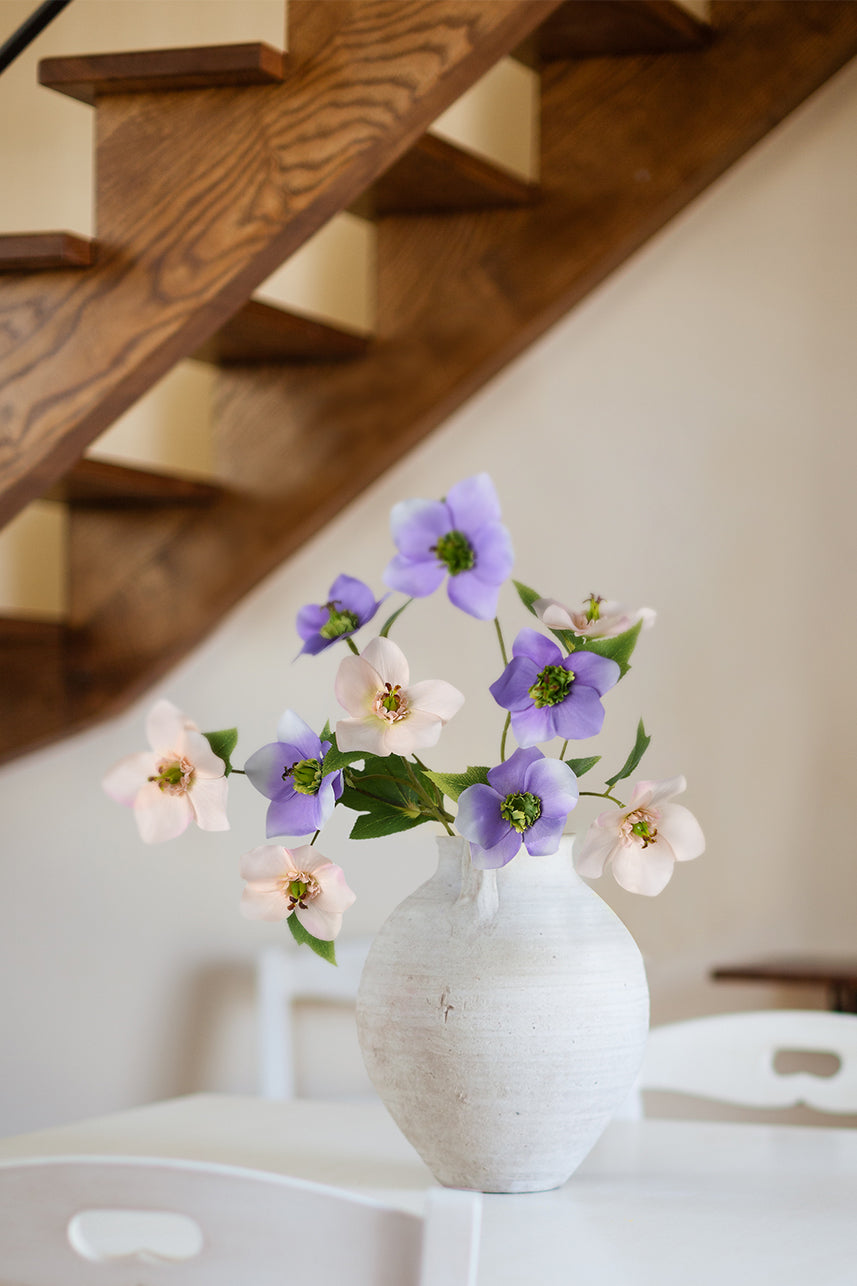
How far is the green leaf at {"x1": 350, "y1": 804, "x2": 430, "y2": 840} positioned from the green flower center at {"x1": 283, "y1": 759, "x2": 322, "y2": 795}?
0.28 ft

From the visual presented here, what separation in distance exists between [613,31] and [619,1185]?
182 centimetres

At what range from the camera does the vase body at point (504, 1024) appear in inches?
38.2

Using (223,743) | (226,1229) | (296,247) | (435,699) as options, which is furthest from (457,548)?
(296,247)

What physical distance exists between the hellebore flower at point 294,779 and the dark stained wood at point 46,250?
97cm

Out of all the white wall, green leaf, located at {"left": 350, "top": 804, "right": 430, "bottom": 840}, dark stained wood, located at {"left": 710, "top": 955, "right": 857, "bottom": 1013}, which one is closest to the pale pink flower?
green leaf, located at {"left": 350, "top": 804, "right": 430, "bottom": 840}

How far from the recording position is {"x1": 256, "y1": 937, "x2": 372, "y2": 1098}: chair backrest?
2252 mm

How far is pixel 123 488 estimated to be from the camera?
232 centimetres

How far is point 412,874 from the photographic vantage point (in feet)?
7.78

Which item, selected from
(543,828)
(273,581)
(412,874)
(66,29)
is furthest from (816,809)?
(66,29)

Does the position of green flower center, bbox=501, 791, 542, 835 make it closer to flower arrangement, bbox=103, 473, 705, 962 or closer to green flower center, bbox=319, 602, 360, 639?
flower arrangement, bbox=103, 473, 705, 962

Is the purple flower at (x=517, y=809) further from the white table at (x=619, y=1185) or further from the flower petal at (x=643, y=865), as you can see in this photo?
the white table at (x=619, y=1185)

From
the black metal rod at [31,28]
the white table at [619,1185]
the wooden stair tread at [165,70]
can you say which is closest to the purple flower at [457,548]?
the white table at [619,1185]

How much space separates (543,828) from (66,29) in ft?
7.87

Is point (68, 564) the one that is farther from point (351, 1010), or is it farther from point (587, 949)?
point (587, 949)
